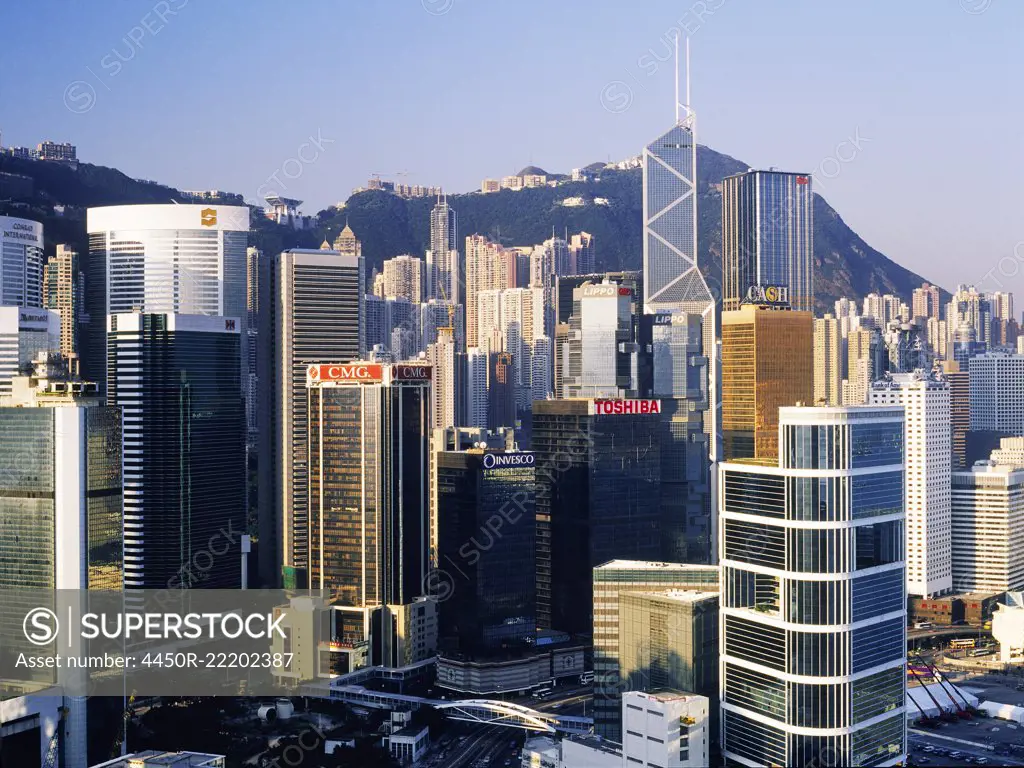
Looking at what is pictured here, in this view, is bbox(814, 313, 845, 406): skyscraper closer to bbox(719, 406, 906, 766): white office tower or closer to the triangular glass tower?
the triangular glass tower

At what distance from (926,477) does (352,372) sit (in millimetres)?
17658

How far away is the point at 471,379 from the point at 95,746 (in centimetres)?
3253

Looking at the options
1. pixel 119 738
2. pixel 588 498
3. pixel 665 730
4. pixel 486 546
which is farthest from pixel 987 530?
pixel 119 738

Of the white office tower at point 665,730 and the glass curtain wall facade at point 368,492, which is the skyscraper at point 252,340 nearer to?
the glass curtain wall facade at point 368,492

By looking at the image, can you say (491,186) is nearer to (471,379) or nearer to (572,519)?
(471,379)

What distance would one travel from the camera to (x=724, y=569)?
2091 centimetres

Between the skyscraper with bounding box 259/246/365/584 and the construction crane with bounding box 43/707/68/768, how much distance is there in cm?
1477

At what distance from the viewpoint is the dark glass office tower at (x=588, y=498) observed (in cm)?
3180

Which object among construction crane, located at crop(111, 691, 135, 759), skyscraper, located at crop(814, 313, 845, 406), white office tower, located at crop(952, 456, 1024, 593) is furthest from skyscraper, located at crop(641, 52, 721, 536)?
construction crane, located at crop(111, 691, 135, 759)

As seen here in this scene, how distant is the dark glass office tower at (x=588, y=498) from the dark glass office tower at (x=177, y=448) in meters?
7.74

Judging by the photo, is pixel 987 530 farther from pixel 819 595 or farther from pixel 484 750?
pixel 819 595

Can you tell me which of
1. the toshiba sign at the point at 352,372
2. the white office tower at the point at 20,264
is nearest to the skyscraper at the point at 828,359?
the toshiba sign at the point at 352,372

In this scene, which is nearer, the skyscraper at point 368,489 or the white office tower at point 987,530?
the skyscraper at point 368,489

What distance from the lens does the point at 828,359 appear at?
49.8m
